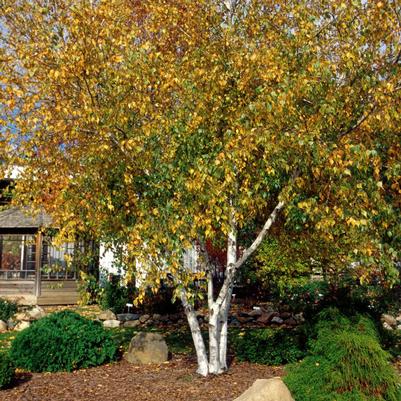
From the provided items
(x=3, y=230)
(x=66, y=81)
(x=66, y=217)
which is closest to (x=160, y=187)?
(x=66, y=217)

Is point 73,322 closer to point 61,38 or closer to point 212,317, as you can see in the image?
point 212,317

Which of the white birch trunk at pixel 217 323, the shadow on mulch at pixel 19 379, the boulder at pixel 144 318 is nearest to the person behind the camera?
the shadow on mulch at pixel 19 379

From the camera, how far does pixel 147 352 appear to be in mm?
10695

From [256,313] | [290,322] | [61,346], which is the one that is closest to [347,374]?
[61,346]

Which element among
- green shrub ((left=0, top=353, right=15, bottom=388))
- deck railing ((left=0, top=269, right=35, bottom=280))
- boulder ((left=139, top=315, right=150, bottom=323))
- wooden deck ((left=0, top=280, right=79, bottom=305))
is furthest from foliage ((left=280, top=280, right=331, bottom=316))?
deck railing ((left=0, top=269, right=35, bottom=280))

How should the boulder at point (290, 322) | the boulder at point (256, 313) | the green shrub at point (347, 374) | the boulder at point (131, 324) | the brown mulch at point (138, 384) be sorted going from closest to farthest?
the green shrub at point (347, 374) < the brown mulch at point (138, 384) < the boulder at point (290, 322) < the boulder at point (131, 324) < the boulder at point (256, 313)

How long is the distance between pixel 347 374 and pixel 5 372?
5.31 metres

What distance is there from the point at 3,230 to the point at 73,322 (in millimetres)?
12299

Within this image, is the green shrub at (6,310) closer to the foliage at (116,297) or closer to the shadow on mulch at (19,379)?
the foliage at (116,297)

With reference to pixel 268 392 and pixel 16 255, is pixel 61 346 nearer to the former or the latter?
pixel 268 392

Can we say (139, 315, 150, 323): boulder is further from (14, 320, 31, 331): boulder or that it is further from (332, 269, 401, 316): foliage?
(332, 269, 401, 316): foliage

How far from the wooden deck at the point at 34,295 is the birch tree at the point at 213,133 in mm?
12424

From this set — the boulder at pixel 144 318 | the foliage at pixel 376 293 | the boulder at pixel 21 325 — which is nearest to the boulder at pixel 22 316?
the boulder at pixel 21 325

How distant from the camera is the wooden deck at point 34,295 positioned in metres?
21.4
